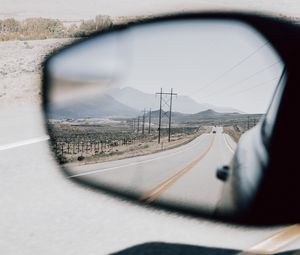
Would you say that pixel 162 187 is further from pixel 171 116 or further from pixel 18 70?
pixel 18 70

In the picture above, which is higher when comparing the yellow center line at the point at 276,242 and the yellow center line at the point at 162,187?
the yellow center line at the point at 162,187

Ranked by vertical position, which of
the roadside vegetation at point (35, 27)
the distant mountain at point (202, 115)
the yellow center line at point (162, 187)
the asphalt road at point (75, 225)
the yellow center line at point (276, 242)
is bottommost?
the asphalt road at point (75, 225)

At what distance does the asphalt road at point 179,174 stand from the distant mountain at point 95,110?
224 mm

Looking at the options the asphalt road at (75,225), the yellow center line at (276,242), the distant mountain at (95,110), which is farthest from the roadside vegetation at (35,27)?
the distant mountain at (95,110)

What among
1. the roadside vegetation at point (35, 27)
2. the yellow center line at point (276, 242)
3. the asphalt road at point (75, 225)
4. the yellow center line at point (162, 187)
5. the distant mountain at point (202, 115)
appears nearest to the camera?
the distant mountain at point (202, 115)

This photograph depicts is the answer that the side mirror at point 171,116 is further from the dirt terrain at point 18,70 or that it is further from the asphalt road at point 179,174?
the dirt terrain at point 18,70

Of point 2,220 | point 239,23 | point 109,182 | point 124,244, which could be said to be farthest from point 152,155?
point 2,220

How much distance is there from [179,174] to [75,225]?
2.70m

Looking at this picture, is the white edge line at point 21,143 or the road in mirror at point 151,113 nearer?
the road in mirror at point 151,113

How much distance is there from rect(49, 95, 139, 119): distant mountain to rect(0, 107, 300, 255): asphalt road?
0.60m

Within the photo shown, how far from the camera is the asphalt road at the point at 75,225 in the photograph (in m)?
4.12

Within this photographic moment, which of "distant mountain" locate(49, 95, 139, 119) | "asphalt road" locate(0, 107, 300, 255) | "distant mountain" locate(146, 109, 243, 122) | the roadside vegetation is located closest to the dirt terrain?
the roadside vegetation

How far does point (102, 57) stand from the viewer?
6.97ft

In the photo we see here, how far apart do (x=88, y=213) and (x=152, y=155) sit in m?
3.11
